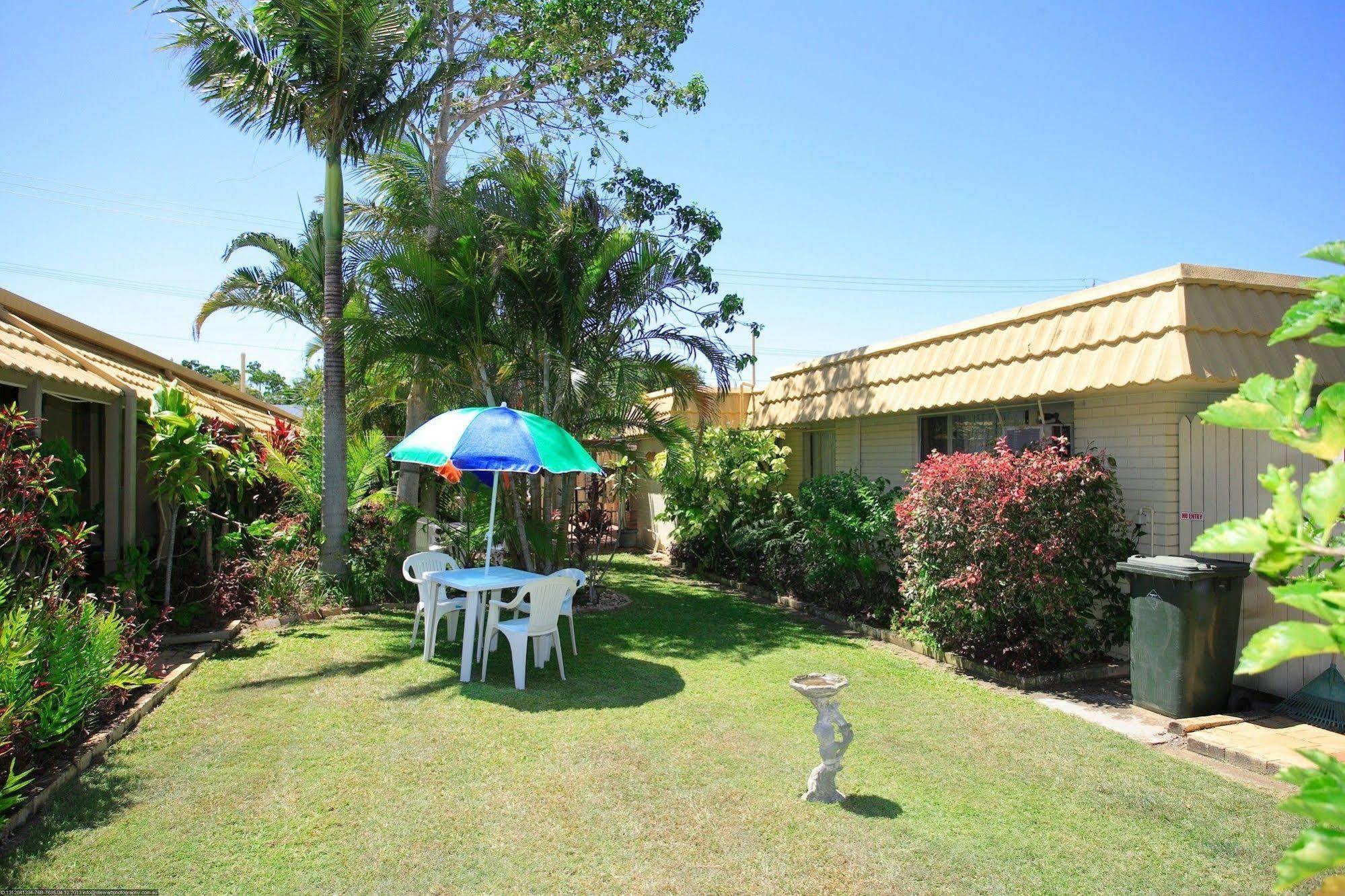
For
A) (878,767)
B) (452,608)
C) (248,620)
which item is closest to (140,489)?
(248,620)

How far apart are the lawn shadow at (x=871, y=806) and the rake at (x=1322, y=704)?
3861 mm

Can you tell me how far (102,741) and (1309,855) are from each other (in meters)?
6.70

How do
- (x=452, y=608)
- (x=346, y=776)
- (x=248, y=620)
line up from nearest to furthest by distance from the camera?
1. (x=346, y=776)
2. (x=452, y=608)
3. (x=248, y=620)

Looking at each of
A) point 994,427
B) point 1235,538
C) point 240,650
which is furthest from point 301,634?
point 1235,538

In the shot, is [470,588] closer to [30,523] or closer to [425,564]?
[425,564]

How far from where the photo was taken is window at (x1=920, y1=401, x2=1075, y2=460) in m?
9.09

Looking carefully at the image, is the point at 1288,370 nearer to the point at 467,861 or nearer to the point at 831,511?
the point at 831,511

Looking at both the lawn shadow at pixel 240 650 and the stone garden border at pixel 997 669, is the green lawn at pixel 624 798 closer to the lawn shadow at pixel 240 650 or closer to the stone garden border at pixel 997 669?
the stone garden border at pixel 997 669

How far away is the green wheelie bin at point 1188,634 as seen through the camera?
21.5 ft

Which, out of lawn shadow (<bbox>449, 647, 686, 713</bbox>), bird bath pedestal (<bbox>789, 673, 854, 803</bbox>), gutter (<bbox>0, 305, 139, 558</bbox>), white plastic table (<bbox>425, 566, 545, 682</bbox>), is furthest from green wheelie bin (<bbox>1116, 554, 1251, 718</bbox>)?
gutter (<bbox>0, 305, 139, 558</bbox>)

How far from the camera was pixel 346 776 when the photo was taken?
5.34 metres

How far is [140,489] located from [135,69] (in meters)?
6.05

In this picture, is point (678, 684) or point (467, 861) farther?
point (678, 684)

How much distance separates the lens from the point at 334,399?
11.5 meters
